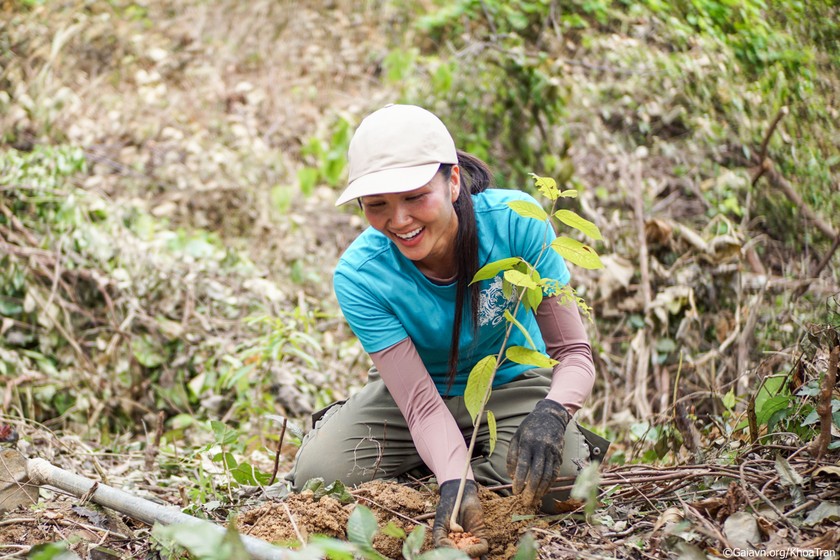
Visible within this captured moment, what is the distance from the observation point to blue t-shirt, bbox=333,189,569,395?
7.14ft

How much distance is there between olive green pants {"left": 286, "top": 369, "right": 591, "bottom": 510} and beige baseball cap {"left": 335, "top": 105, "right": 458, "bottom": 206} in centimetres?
84

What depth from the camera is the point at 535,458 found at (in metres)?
1.90

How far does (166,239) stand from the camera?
174 inches

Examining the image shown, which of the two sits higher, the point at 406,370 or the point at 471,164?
the point at 471,164

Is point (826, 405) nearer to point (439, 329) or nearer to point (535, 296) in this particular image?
point (535, 296)

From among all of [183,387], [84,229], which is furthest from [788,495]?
[84,229]

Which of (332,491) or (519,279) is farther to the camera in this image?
(332,491)

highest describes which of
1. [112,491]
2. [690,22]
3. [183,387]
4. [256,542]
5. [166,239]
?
[690,22]

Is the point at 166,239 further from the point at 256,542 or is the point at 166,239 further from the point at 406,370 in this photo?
the point at 256,542

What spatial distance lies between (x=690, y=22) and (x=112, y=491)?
377 centimetres

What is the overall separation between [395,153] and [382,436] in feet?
3.41

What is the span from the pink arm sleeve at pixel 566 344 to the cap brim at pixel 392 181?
1.86 ft

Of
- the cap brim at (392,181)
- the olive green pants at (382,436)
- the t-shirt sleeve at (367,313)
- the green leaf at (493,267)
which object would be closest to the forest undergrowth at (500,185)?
the olive green pants at (382,436)

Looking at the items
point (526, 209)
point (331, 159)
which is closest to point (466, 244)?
point (526, 209)
